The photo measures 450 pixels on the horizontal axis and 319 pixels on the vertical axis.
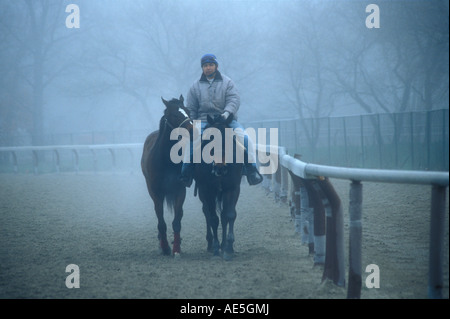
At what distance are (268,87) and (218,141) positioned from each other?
35973 mm

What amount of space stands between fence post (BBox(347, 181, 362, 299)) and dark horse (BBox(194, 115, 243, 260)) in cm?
253

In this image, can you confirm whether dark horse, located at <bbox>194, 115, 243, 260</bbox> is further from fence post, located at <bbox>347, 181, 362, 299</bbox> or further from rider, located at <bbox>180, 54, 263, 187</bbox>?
Answer: fence post, located at <bbox>347, 181, 362, 299</bbox>

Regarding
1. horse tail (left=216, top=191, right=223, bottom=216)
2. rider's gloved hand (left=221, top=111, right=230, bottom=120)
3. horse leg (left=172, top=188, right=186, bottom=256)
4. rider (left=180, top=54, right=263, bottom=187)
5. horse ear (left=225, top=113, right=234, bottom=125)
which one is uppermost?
rider (left=180, top=54, right=263, bottom=187)

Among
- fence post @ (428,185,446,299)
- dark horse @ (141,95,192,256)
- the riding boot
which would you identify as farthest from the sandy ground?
the riding boot

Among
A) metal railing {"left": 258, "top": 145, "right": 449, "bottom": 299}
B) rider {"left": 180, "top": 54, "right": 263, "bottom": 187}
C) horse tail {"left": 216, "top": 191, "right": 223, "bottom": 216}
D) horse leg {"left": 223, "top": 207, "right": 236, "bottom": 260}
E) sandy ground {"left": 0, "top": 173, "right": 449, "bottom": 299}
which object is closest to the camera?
metal railing {"left": 258, "top": 145, "right": 449, "bottom": 299}

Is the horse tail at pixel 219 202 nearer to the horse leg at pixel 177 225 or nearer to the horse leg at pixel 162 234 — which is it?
the horse leg at pixel 177 225

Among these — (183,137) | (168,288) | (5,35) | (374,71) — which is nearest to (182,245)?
(183,137)

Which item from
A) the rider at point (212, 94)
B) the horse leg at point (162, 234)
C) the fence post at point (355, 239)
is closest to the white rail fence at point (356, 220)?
the fence post at point (355, 239)

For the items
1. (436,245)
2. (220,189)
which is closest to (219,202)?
(220,189)

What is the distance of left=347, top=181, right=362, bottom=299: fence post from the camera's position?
14.3 ft

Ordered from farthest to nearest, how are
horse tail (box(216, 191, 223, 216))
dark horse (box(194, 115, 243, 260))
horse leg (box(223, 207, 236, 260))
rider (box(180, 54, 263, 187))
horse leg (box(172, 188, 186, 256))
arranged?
1. rider (box(180, 54, 263, 187))
2. horse tail (box(216, 191, 223, 216))
3. horse leg (box(172, 188, 186, 256))
4. dark horse (box(194, 115, 243, 260))
5. horse leg (box(223, 207, 236, 260))

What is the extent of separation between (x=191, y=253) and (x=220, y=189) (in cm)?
94

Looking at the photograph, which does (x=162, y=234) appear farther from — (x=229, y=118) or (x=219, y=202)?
(x=229, y=118)

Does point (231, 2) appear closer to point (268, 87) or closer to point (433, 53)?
point (268, 87)
